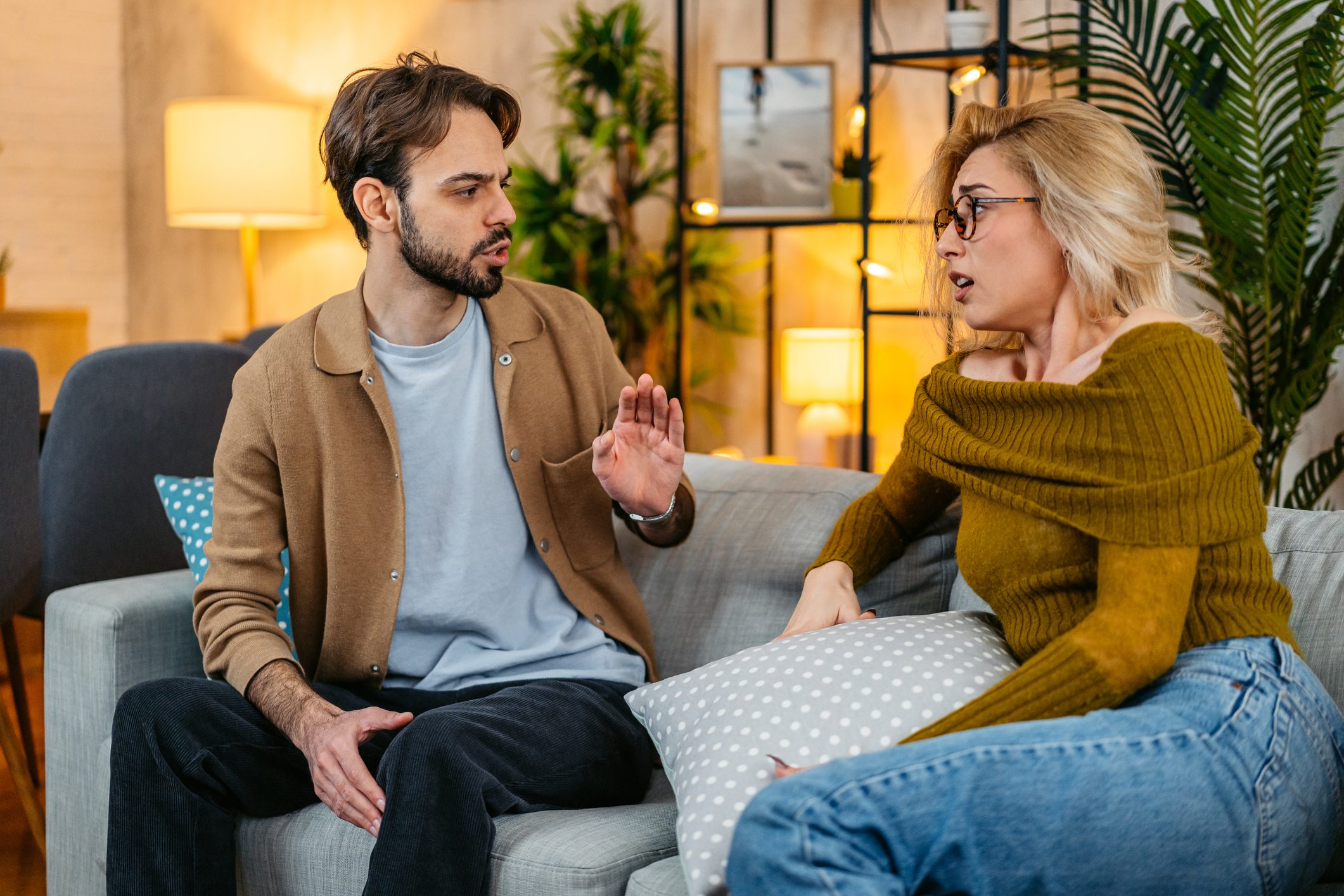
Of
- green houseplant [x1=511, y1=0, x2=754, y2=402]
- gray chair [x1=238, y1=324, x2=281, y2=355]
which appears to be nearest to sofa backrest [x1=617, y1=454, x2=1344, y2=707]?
gray chair [x1=238, y1=324, x2=281, y2=355]

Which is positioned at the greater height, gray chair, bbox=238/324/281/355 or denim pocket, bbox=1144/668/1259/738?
gray chair, bbox=238/324/281/355

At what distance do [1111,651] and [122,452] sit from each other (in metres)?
1.84

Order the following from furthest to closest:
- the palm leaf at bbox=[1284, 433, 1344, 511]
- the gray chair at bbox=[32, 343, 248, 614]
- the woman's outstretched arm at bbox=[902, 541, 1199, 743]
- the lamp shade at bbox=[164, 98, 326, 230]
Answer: the lamp shade at bbox=[164, 98, 326, 230]
the gray chair at bbox=[32, 343, 248, 614]
the palm leaf at bbox=[1284, 433, 1344, 511]
the woman's outstretched arm at bbox=[902, 541, 1199, 743]

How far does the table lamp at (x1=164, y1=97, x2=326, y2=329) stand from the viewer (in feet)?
14.0

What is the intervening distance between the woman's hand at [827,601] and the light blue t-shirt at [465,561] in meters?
0.27

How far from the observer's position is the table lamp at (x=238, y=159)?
14.0 feet

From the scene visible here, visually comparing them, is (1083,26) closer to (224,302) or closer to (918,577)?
(918,577)

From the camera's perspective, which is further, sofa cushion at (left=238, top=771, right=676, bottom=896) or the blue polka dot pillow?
the blue polka dot pillow

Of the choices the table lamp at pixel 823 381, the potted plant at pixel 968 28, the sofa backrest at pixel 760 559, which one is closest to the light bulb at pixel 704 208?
the table lamp at pixel 823 381

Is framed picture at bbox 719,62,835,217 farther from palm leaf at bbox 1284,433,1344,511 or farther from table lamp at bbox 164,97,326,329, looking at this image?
table lamp at bbox 164,97,326,329

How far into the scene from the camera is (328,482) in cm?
161

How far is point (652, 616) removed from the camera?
6.07 feet

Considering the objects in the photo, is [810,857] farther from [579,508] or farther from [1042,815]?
[579,508]

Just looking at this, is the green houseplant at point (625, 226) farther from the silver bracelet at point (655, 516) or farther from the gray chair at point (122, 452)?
the silver bracelet at point (655, 516)
